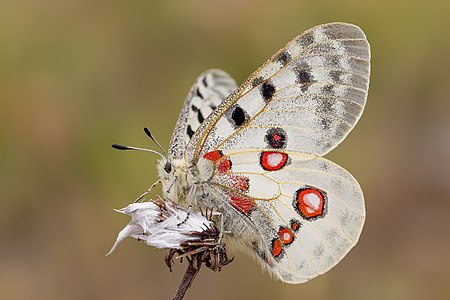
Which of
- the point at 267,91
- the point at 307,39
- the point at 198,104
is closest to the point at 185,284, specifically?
the point at 267,91

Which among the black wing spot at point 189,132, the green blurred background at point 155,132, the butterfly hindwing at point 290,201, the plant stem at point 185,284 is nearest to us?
the plant stem at point 185,284

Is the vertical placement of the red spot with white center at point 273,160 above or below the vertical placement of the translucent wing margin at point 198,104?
below

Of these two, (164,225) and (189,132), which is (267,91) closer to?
(189,132)

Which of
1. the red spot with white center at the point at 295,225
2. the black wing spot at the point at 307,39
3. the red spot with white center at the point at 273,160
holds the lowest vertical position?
the red spot with white center at the point at 295,225

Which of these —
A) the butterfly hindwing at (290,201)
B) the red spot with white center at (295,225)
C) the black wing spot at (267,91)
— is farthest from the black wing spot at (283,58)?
the red spot with white center at (295,225)

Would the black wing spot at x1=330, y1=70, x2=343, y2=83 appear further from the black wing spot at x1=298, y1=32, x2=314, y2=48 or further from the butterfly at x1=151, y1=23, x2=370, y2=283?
the black wing spot at x1=298, y1=32, x2=314, y2=48

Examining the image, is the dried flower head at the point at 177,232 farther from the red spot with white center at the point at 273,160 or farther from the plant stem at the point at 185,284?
the red spot with white center at the point at 273,160

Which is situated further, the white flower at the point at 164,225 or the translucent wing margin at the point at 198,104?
the translucent wing margin at the point at 198,104
